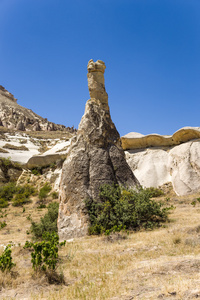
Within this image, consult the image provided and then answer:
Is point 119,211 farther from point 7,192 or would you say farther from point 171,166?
point 7,192

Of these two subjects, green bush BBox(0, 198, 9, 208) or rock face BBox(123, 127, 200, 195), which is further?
green bush BBox(0, 198, 9, 208)

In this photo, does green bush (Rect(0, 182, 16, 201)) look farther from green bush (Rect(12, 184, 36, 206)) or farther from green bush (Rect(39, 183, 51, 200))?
green bush (Rect(39, 183, 51, 200))

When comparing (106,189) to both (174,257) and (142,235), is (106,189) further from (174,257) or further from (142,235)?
(174,257)

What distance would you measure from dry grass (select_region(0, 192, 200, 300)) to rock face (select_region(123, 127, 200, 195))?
30.6 feet

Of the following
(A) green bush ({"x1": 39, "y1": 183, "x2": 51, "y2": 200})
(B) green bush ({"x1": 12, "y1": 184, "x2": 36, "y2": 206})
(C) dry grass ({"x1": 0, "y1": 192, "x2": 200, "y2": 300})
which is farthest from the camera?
(A) green bush ({"x1": 39, "y1": 183, "x2": 51, "y2": 200})

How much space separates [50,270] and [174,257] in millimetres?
2063

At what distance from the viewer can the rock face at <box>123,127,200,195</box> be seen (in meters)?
14.3

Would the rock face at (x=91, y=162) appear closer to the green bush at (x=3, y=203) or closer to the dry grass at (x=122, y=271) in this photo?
the dry grass at (x=122, y=271)

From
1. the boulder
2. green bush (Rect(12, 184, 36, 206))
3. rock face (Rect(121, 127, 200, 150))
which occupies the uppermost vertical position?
rock face (Rect(121, 127, 200, 150))

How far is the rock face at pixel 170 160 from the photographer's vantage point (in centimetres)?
1433

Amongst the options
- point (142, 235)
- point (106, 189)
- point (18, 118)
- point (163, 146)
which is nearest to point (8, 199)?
point (163, 146)

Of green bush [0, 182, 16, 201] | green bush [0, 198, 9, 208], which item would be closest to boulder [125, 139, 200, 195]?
green bush [0, 198, 9, 208]

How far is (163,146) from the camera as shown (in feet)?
60.0

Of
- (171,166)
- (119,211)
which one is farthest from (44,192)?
(119,211)
